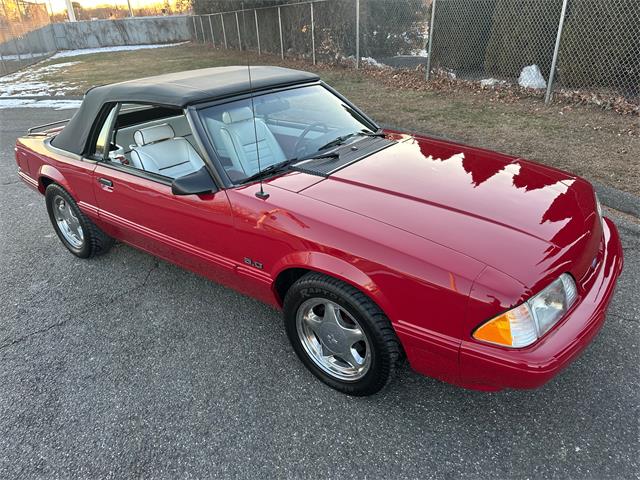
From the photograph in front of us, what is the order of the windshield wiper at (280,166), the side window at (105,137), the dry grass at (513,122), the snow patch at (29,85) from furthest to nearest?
the snow patch at (29,85), the dry grass at (513,122), the side window at (105,137), the windshield wiper at (280,166)

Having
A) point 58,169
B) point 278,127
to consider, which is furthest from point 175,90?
point 58,169

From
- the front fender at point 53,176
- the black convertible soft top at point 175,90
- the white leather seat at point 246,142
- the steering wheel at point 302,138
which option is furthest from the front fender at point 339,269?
the front fender at point 53,176

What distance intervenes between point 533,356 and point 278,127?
2018 millimetres

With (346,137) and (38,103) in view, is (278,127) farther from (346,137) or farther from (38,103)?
(38,103)

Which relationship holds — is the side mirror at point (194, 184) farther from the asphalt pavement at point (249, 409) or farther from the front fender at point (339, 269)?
the asphalt pavement at point (249, 409)

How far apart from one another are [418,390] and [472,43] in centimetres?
945

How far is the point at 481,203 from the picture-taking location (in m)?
2.27

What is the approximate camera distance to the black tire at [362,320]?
207 cm

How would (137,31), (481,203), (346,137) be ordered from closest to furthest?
(481,203) < (346,137) < (137,31)

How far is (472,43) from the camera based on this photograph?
32.2 ft

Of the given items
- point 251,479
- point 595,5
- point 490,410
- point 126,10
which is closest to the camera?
point 251,479

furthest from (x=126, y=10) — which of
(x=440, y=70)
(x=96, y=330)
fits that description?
(x=96, y=330)

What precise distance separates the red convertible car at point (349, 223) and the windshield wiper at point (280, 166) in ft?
0.05

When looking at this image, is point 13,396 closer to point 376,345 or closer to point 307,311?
point 307,311
